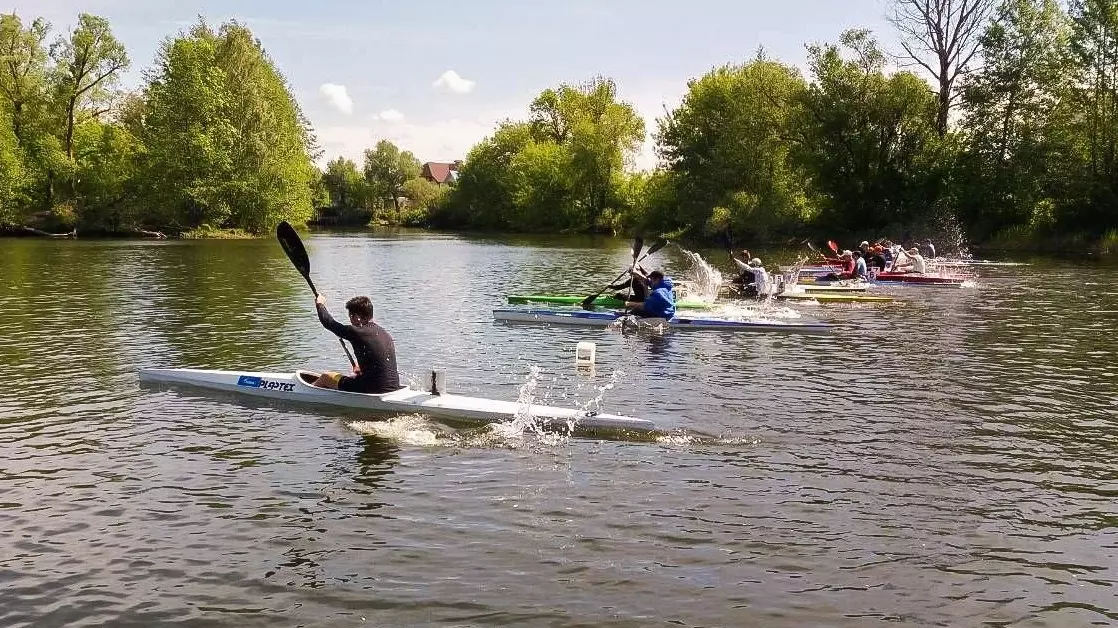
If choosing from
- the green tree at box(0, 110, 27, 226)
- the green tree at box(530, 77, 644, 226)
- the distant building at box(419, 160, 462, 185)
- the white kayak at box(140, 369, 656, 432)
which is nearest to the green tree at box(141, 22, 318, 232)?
the green tree at box(0, 110, 27, 226)

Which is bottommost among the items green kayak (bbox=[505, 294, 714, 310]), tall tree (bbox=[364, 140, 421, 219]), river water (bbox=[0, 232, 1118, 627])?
river water (bbox=[0, 232, 1118, 627])

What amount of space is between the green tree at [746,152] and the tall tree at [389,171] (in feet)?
259

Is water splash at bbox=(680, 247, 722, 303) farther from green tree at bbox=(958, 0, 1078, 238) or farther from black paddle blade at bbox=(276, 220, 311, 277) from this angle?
green tree at bbox=(958, 0, 1078, 238)

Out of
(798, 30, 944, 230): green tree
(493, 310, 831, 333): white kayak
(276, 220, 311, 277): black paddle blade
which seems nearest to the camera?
(276, 220, 311, 277): black paddle blade

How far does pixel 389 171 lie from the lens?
14400 centimetres

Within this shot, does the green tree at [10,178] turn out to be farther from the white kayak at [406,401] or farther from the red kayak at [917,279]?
the red kayak at [917,279]

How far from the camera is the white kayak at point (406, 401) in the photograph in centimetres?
1255

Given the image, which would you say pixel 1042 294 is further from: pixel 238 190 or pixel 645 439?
pixel 238 190

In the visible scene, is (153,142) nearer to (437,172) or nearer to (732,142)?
(732,142)

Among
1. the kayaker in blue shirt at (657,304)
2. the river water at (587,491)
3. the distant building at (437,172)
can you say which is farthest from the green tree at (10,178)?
the distant building at (437,172)

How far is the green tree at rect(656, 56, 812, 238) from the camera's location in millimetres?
63344

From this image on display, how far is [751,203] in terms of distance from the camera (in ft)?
212

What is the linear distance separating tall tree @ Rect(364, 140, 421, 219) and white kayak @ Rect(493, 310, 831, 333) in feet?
400

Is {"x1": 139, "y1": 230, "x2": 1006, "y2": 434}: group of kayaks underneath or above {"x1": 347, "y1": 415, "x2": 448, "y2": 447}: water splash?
above
